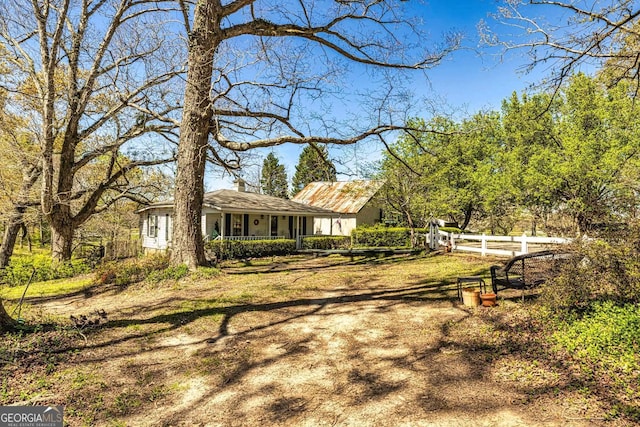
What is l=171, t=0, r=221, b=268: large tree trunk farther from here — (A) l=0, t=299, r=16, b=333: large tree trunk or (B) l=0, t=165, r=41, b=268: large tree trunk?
(B) l=0, t=165, r=41, b=268: large tree trunk

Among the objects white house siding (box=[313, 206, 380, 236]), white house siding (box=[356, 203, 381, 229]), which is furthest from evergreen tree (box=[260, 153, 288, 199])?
white house siding (box=[356, 203, 381, 229])

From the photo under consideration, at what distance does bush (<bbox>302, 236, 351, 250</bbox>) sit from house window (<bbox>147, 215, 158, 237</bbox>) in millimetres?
10372

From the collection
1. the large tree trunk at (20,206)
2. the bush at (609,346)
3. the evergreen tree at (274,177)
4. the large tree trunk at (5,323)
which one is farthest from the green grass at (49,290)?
the evergreen tree at (274,177)

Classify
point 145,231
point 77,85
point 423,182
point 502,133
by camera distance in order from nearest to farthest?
point 77,85, point 423,182, point 145,231, point 502,133

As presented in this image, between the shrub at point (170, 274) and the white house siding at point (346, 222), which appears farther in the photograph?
the white house siding at point (346, 222)

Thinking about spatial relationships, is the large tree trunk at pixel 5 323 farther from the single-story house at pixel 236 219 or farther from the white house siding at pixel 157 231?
the white house siding at pixel 157 231

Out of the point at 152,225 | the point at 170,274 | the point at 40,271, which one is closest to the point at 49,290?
the point at 40,271

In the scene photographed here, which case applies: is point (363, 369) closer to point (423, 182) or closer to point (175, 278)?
point (175, 278)

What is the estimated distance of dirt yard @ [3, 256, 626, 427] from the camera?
3.63 meters

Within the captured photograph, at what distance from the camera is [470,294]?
7379 millimetres

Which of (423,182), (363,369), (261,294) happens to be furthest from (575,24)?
(423,182)

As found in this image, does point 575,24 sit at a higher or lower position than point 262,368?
higher

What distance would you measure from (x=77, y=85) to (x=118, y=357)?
40.0 ft

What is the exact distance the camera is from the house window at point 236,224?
21828 millimetres
